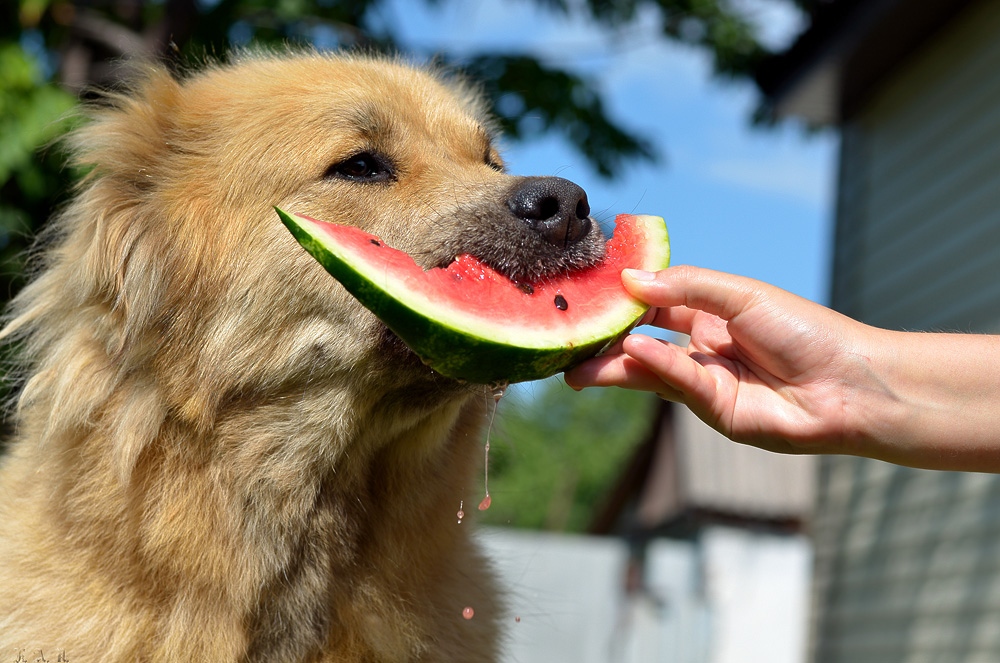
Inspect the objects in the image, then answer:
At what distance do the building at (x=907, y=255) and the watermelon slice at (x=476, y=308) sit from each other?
14.6 ft

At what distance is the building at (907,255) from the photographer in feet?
21.4

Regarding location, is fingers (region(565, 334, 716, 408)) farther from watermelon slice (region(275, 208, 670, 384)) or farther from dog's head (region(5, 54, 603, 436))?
dog's head (region(5, 54, 603, 436))

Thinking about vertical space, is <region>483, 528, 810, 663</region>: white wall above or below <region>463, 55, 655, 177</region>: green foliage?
below

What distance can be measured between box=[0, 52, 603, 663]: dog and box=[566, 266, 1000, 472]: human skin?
0.58m

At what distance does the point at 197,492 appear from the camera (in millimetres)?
2838

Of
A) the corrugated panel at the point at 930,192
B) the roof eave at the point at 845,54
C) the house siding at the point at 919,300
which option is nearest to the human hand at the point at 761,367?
the house siding at the point at 919,300

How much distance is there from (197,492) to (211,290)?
0.72m

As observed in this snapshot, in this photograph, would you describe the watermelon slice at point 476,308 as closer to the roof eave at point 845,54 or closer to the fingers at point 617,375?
the fingers at point 617,375

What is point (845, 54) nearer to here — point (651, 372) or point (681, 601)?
point (651, 372)

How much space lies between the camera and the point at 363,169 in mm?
3189

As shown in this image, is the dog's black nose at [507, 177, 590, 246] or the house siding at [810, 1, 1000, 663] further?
the house siding at [810, 1, 1000, 663]

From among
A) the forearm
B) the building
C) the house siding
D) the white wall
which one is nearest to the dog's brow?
the forearm

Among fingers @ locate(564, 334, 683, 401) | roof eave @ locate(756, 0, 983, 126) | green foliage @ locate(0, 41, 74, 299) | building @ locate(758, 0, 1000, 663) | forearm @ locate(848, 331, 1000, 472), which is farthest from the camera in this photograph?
roof eave @ locate(756, 0, 983, 126)

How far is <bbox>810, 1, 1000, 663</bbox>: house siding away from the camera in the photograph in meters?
6.44
